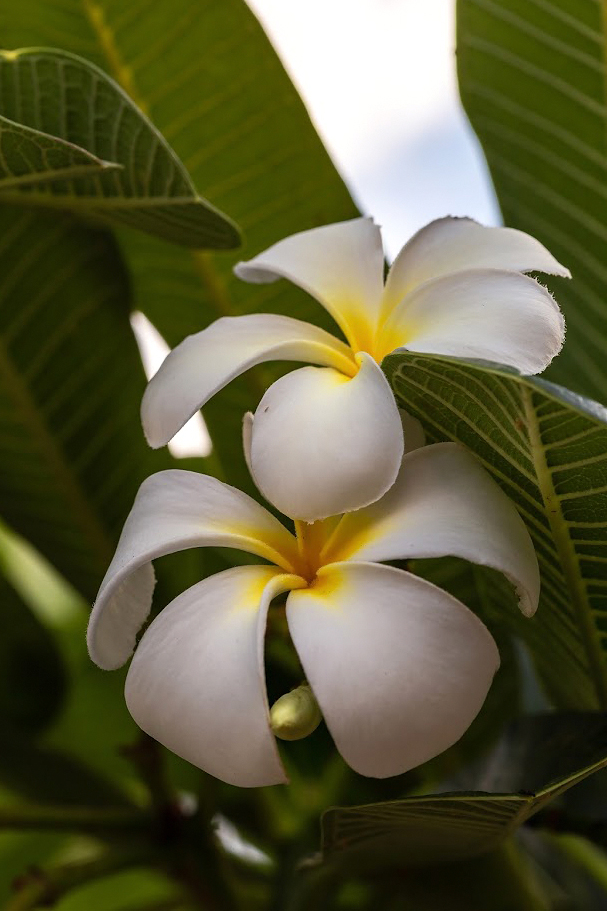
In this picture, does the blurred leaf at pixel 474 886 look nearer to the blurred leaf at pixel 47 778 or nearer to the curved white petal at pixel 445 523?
the blurred leaf at pixel 47 778

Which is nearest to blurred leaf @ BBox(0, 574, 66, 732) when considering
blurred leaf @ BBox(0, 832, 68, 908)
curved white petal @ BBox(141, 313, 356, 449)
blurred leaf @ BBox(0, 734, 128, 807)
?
blurred leaf @ BBox(0, 734, 128, 807)

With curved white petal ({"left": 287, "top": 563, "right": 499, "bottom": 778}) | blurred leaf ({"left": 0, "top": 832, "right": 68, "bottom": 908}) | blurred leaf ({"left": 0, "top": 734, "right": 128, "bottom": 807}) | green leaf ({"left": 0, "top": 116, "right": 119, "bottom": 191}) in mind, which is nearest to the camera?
curved white petal ({"left": 287, "top": 563, "right": 499, "bottom": 778})

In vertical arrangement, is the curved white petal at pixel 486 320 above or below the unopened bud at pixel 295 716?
above

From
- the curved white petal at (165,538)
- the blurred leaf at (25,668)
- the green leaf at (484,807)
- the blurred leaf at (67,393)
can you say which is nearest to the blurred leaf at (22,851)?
the blurred leaf at (25,668)

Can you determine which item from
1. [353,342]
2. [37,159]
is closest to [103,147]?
[37,159]

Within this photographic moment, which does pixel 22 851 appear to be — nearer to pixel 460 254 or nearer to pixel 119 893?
pixel 119 893

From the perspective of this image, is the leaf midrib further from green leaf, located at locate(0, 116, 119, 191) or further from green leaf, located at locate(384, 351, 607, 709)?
green leaf, located at locate(0, 116, 119, 191)

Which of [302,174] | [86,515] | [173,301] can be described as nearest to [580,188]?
[302,174]
